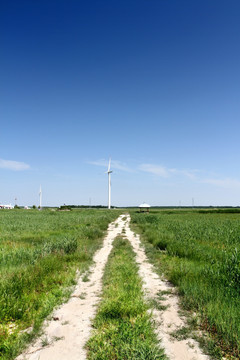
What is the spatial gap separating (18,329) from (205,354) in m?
4.19

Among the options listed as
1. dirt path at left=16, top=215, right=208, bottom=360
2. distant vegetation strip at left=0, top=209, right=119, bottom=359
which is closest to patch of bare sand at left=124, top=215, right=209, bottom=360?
dirt path at left=16, top=215, right=208, bottom=360

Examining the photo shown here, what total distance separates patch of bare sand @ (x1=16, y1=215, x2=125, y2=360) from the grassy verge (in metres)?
0.28

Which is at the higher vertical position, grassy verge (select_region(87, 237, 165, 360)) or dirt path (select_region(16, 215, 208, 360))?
grassy verge (select_region(87, 237, 165, 360))

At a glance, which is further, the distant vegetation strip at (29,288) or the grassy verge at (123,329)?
the distant vegetation strip at (29,288)

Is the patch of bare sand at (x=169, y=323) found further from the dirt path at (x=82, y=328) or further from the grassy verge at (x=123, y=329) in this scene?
the grassy verge at (x=123, y=329)

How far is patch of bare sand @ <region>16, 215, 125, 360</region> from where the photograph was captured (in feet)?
13.7

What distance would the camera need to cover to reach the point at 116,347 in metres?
4.06

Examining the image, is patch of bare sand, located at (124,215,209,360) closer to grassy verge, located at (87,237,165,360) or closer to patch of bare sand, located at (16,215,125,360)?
grassy verge, located at (87,237,165,360)

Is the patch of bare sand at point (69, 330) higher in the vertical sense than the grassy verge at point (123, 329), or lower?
lower

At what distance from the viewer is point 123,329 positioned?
456cm

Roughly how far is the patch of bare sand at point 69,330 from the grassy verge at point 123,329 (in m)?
0.28

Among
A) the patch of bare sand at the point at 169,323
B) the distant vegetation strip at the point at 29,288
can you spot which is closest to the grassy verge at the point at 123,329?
the patch of bare sand at the point at 169,323

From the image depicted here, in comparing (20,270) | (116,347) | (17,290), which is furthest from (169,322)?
(20,270)

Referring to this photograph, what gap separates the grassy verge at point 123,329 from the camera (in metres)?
3.91
